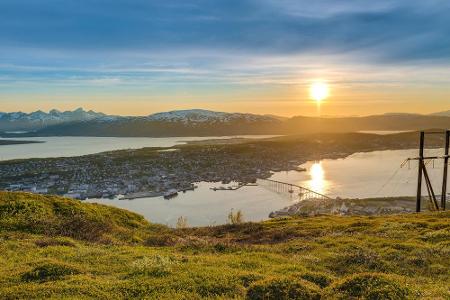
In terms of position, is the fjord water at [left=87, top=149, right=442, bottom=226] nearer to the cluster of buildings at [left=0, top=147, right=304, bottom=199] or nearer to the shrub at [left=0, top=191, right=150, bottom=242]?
the cluster of buildings at [left=0, top=147, right=304, bottom=199]

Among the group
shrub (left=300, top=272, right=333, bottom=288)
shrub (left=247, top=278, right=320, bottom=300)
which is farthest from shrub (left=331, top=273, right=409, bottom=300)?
shrub (left=247, top=278, right=320, bottom=300)

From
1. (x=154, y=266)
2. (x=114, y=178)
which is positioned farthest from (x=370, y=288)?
(x=114, y=178)

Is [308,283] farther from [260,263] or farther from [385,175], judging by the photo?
[385,175]

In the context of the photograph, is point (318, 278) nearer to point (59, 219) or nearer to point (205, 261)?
point (205, 261)

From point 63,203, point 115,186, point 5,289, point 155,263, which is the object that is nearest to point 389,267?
point 155,263

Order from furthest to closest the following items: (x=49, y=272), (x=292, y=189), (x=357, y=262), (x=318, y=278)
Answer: (x=292, y=189) → (x=357, y=262) → (x=318, y=278) → (x=49, y=272)

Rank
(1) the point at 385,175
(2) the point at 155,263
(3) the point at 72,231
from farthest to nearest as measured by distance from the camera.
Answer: (1) the point at 385,175 < (3) the point at 72,231 < (2) the point at 155,263
